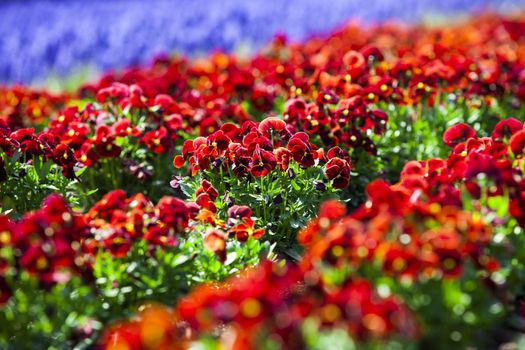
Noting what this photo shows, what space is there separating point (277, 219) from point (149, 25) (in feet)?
23.9

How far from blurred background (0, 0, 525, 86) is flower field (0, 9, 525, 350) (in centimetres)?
346

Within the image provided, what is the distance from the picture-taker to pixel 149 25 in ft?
34.7

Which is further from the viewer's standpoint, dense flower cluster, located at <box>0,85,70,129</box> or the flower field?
dense flower cluster, located at <box>0,85,70,129</box>

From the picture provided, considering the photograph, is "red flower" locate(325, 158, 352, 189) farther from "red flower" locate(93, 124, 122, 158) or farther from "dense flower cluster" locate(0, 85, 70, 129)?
"dense flower cluster" locate(0, 85, 70, 129)

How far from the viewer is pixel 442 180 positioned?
307 cm

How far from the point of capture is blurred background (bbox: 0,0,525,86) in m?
9.02

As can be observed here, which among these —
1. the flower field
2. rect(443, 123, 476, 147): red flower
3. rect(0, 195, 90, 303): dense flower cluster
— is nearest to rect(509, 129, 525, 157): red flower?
the flower field

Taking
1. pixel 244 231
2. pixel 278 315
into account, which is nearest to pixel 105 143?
pixel 244 231

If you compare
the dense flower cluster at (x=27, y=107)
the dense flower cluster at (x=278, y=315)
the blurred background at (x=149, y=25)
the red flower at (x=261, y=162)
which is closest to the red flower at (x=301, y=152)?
the red flower at (x=261, y=162)

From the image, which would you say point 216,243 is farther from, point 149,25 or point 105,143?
point 149,25

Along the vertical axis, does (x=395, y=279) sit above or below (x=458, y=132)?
above

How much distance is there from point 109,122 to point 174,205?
1.99 metres

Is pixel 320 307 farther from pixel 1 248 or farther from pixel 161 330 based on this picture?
pixel 1 248

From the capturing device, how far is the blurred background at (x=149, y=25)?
29.6 feet
